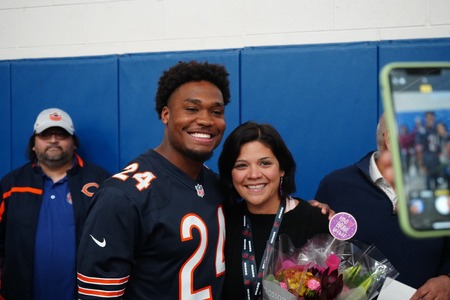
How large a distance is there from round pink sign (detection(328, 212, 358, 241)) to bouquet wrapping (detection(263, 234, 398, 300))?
0.07ft

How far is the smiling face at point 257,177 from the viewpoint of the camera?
1669mm

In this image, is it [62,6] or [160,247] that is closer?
[160,247]

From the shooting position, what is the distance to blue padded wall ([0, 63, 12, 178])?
2.97 m

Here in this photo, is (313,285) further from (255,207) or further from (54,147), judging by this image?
(54,147)

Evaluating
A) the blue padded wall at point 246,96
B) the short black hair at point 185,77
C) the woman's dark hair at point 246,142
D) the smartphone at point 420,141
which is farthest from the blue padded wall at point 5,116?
the smartphone at point 420,141

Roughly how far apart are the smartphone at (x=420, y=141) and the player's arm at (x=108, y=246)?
872 millimetres

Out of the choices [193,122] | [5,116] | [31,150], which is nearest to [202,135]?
[193,122]

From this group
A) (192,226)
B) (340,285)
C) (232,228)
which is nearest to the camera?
(340,285)

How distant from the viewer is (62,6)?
2955 millimetres

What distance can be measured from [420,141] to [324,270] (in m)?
0.77

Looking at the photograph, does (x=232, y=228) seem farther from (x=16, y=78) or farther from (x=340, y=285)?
(x=16, y=78)

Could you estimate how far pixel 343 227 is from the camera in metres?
1.51

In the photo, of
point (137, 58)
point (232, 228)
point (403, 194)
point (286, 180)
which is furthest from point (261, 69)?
point (403, 194)

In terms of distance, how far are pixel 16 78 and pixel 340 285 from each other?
2.36 m
